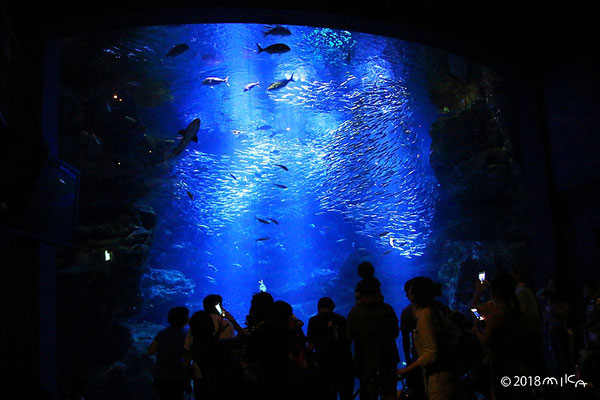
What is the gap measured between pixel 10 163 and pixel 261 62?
1254 cm

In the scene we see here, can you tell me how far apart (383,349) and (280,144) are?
27.3 metres

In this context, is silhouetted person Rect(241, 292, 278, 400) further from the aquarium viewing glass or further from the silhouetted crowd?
the aquarium viewing glass

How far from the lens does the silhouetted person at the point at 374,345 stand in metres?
3.67

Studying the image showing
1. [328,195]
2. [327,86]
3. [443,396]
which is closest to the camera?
[443,396]

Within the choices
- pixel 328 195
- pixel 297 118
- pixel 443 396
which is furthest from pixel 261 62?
pixel 328 195

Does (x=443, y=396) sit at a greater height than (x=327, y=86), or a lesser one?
lesser

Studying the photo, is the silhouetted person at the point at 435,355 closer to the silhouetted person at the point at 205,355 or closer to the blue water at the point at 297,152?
the silhouetted person at the point at 205,355

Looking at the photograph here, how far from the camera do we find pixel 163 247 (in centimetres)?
3064

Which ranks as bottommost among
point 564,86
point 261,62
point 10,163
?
point 10,163

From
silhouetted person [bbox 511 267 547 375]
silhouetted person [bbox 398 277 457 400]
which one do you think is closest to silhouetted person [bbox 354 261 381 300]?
silhouetted person [bbox 398 277 457 400]

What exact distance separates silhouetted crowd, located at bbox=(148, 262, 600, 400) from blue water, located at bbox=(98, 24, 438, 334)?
401 inches

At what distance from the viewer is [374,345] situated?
3.70m

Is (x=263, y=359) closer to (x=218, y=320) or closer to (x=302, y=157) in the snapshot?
(x=218, y=320)

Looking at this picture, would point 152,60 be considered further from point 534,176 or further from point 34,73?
point 534,176
